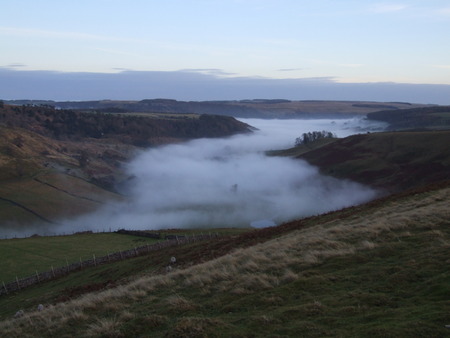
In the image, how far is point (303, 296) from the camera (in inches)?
533

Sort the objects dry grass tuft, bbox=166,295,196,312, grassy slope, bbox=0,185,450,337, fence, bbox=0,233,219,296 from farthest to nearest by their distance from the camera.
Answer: fence, bbox=0,233,219,296 → dry grass tuft, bbox=166,295,196,312 → grassy slope, bbox=0,185,450,337

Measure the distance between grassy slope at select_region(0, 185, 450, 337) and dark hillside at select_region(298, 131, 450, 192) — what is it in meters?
62.3

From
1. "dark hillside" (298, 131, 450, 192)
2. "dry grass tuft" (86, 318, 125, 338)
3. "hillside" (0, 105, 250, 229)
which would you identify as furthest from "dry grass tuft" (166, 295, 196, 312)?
"hillside" (0, 105, 250, 229)

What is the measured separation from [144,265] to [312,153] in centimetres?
10840

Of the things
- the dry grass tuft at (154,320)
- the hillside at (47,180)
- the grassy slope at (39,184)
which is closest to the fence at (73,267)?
the dry grass tuft at (154,320)

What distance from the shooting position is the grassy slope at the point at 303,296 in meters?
11.1

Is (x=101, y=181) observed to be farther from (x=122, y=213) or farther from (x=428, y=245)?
(x=428, y=245)

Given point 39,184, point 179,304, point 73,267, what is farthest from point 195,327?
point 39,184

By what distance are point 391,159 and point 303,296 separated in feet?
304

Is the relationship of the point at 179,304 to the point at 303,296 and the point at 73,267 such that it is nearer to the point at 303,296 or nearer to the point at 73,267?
the point at 303,296

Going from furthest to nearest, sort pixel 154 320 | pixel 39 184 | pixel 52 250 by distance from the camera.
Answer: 1. pixel 39 184
2. pixel 52 250
3. pixel 154 320

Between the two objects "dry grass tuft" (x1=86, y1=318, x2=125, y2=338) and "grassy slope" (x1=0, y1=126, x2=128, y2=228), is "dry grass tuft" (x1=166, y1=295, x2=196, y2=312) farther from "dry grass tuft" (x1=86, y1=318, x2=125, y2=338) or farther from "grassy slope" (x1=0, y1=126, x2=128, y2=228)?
"grassy slope" (x1=0, y1=126, x2=128, y2=228)

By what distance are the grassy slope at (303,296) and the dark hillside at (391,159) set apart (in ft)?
204

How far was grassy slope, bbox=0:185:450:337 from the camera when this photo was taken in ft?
36.3
